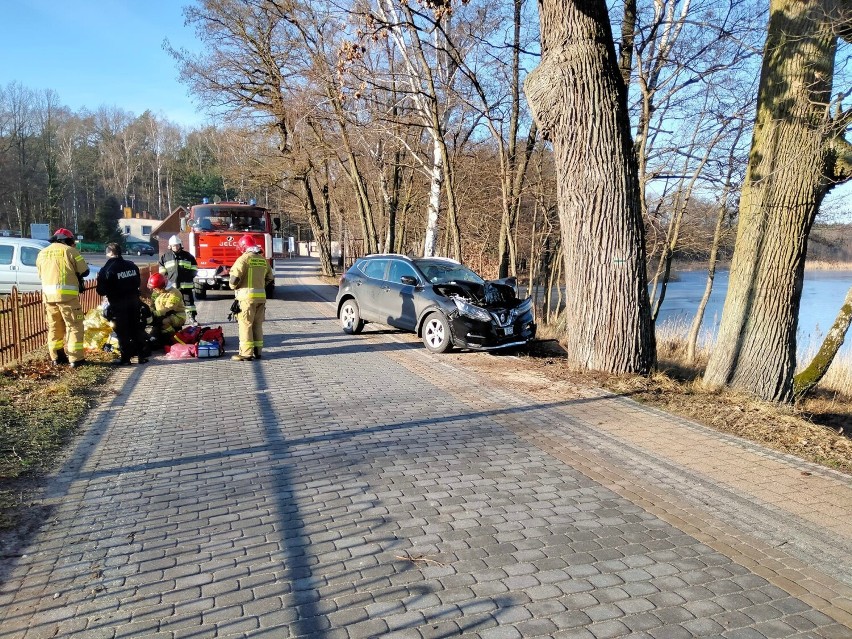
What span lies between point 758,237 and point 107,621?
8.35 metres

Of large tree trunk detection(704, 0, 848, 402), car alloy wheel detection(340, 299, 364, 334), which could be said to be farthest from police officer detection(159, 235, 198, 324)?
large tree trunk detection(704, 0, 848, 402)

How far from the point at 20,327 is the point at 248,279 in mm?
3633

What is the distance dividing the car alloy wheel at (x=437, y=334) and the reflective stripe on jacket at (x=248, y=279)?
9.62ft

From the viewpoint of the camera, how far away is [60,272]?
31.1ft

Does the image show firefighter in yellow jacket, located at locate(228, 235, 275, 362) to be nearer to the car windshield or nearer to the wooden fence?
the wooden fence

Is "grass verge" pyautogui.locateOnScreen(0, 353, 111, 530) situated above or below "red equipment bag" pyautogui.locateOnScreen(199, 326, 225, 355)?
below

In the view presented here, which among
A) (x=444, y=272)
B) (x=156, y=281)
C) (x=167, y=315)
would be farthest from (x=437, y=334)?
(x=156, y=281)

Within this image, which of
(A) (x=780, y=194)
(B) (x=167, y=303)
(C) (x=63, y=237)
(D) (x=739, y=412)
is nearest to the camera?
(D) (x=739, y=412)

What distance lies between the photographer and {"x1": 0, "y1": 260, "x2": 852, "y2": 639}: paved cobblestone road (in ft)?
11.2

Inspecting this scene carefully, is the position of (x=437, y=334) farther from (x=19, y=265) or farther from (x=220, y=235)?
(x=19, y=265)

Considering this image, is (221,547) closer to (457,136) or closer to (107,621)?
(107,621)

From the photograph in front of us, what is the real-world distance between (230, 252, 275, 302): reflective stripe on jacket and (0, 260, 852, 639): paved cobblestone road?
121 inches

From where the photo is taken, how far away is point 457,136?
66.6ft

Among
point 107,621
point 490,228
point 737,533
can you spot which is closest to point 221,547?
point 107,621
